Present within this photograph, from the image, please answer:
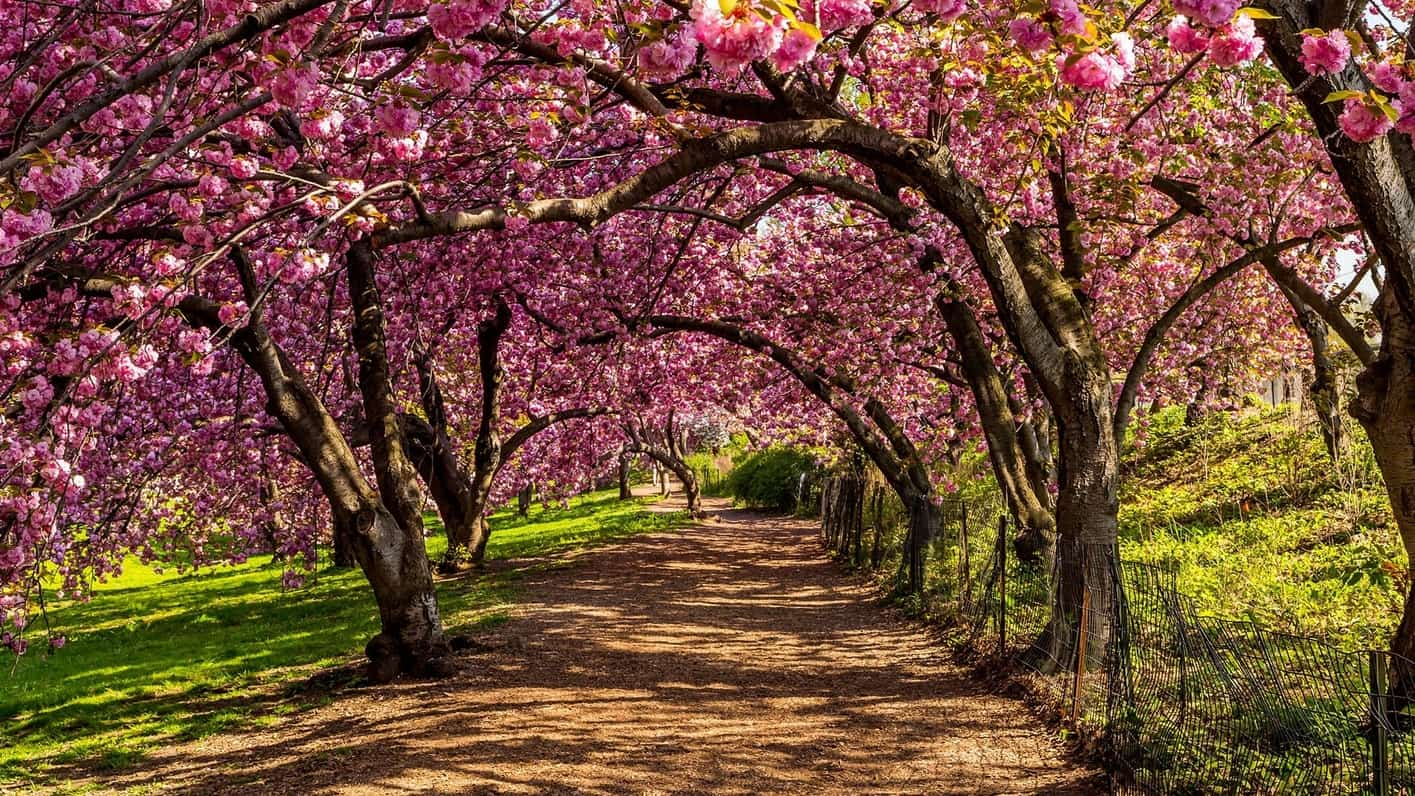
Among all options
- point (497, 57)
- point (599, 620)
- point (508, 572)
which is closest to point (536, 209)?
point (497, 57)

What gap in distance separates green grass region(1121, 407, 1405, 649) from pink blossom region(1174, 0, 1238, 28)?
5.14 metres

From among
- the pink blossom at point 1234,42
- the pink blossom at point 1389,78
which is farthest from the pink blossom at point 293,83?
the pink blossom at point 1389,78

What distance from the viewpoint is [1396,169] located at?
195 inches

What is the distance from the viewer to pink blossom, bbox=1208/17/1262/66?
3498 millimetres

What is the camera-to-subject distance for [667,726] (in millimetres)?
7766

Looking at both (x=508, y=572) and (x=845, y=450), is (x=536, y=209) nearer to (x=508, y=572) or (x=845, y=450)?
(x=508, y=572)

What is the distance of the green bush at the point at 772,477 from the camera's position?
32.0 m

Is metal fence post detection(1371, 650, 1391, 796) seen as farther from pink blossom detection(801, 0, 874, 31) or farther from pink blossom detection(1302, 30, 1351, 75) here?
pink blossom detection(801, 0, 874, 31)

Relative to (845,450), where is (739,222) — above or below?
above

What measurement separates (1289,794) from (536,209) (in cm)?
462

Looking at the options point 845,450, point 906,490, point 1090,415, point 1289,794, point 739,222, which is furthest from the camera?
point 845,450

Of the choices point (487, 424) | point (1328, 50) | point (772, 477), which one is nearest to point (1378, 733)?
point (1328, 50)

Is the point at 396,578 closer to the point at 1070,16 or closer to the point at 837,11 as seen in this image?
the point at 837,11

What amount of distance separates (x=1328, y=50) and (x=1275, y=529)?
9.07 m
